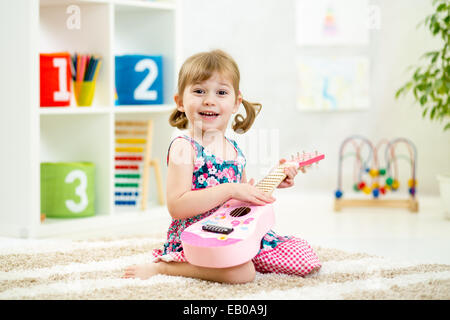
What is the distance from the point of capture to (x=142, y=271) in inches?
56.7

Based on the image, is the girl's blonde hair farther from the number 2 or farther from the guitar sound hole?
the number 2

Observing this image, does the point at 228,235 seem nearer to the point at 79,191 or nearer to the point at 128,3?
the point at 79,191

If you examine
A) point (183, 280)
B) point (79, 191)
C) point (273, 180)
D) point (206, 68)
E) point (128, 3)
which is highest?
point (128, 3)

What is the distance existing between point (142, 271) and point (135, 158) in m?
1.02

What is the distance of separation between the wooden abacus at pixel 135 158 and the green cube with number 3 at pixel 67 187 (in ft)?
0.79

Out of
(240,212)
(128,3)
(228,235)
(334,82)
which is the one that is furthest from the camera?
(334,82)

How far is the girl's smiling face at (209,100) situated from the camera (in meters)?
1.50

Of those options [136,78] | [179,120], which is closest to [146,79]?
[136,78]

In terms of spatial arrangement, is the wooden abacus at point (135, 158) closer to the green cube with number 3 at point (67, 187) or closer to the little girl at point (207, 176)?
the green cube with number 3 at point (67, 187)

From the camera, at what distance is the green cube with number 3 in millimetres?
2160

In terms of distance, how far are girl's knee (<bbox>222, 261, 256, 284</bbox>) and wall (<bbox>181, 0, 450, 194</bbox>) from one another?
1.52m

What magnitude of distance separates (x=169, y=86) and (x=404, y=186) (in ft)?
4.04

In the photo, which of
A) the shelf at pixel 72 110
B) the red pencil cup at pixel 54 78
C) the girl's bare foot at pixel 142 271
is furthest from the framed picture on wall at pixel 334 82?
the girl's bare foot at pixel 142 271

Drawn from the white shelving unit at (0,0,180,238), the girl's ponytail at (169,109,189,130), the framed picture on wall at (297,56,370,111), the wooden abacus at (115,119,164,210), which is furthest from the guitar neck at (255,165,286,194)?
the framed picture on wall at (297,56,370,111)
